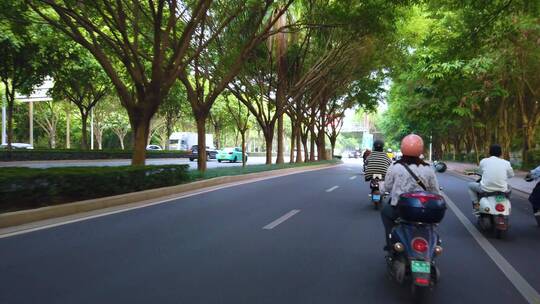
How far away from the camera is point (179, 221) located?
8.76 meters

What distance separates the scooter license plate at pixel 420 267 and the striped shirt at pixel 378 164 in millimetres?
6739

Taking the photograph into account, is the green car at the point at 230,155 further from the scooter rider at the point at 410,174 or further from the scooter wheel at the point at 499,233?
the scooter rider at the point at 410,174

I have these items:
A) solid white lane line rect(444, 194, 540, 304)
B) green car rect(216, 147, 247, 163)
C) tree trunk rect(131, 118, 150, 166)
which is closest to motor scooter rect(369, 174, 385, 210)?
solid white lane line rect(444, 194, 540, 304)

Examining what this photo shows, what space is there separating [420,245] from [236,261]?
2.38 metres

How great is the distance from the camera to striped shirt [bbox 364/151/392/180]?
36.0 ft

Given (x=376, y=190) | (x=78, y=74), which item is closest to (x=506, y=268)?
(x=376, y=190)

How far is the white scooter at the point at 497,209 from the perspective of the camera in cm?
766

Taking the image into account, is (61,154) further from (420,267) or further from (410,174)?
(420,267)

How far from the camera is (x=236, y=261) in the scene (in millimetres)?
5902

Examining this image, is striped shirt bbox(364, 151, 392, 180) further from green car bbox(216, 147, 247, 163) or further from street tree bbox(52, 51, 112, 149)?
green car bbox(216, 147, 247, 163)

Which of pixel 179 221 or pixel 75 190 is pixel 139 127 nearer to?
pixel 75 190

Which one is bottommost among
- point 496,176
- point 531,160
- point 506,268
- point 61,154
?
point 506,268

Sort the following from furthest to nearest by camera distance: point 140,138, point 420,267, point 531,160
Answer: point 531,160 → point 140,138 → point 420,267

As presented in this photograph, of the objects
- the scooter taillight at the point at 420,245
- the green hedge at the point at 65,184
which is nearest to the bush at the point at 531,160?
the green hedge at the point at 65,184
